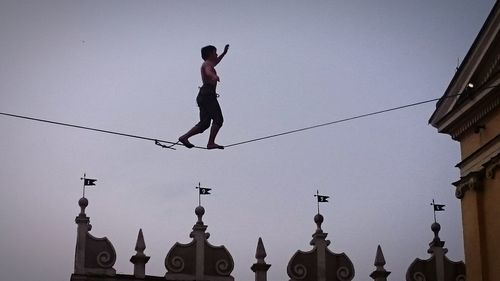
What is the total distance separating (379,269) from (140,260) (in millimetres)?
6088

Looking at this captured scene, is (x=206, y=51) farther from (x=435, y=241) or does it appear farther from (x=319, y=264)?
(x=435, y=241)

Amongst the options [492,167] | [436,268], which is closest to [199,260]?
[436,268]

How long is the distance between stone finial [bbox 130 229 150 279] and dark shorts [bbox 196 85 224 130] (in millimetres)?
11928

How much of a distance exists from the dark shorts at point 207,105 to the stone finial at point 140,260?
470 inches

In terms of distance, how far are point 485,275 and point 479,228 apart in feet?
2.73

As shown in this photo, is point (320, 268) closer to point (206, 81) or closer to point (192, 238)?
point (192, 238)

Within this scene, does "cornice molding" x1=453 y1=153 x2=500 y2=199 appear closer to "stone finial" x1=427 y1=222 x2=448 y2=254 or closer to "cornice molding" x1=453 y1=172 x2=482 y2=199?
"cornice molding" x1=453 y1=172 x2=482 y2=199

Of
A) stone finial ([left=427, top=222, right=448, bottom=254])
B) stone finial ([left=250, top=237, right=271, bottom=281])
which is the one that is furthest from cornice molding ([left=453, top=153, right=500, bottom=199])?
stone finial ([left=427, top=222, right=448, bottom=254])

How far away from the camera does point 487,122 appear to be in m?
20.5

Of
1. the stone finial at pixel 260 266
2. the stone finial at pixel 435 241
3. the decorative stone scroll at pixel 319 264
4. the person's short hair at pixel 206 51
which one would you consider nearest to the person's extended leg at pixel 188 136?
the person's short hair at pixel 206 51

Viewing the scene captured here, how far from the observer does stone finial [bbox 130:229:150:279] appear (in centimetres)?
2719

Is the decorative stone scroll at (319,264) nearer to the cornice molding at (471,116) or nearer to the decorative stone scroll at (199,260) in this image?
the decorative stone scroll at (199,260)

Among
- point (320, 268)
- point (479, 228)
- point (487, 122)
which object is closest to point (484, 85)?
point (487, 122)

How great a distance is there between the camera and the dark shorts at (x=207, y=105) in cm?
1573
